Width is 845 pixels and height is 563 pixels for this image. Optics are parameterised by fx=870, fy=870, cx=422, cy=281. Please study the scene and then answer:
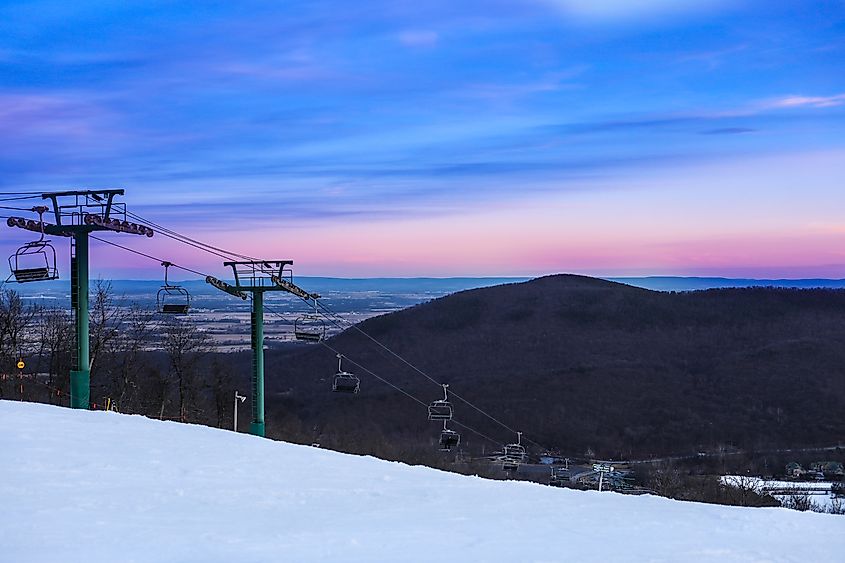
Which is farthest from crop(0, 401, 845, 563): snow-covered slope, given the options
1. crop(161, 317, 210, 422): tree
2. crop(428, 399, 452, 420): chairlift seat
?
crop(161, 317, 210, 422): tree

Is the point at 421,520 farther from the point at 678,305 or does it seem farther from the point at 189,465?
the point at 678,305

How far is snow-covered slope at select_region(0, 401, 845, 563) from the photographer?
10.8 meters

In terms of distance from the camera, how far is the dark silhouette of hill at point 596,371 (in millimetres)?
110688

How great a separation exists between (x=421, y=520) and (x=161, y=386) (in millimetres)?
45548

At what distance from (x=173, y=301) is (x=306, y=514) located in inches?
681

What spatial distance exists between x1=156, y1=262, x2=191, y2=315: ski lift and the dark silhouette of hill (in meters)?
40.2

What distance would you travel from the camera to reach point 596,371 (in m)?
136

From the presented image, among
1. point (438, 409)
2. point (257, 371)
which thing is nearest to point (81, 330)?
point (257, 371)

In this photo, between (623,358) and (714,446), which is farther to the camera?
(623,358)

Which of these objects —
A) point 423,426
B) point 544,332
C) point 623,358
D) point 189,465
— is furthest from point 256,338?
point 544,332

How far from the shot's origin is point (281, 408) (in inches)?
4552

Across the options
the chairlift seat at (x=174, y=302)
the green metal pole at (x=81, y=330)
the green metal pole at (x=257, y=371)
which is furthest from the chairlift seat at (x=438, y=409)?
the green metal pole at (x=81, y=330)

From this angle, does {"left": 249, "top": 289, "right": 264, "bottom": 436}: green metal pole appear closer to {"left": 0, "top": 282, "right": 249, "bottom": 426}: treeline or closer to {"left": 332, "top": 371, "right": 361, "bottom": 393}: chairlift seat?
{"left": 332, "top": 371, "right": 361, "bottom": 393}: chairlift seat

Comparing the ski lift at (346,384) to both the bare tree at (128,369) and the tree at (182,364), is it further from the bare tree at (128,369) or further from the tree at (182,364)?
the tree at (182,364)
